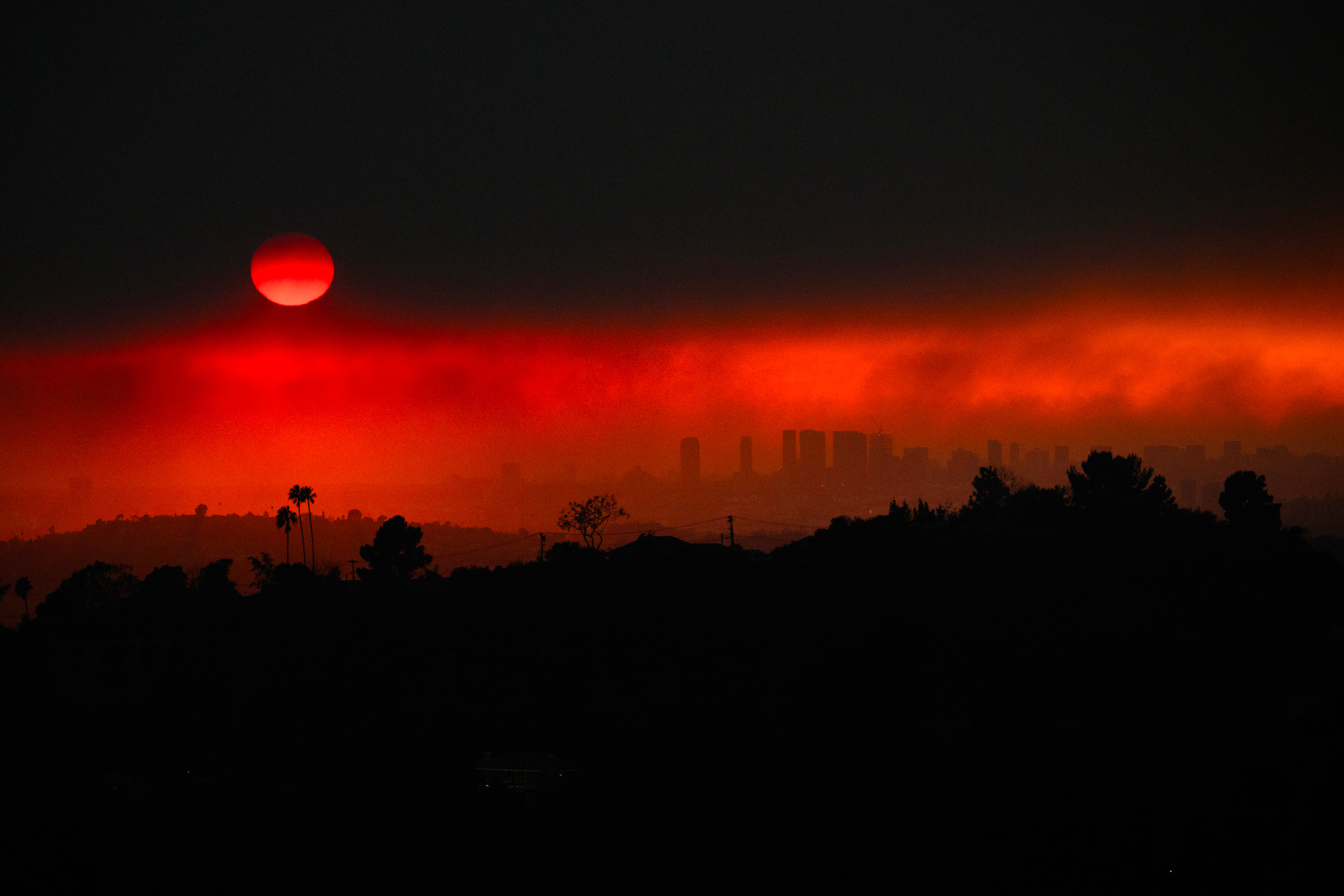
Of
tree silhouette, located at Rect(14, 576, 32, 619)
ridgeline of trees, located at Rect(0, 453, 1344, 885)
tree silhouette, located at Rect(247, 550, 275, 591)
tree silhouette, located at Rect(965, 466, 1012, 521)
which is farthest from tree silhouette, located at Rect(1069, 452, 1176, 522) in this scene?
tree silhouette, located at Rect(14, 576, 32, 619)

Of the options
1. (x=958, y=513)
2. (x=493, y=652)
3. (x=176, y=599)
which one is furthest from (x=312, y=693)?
(x=958, y=513)

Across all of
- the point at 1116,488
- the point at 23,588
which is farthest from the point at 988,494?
the point at 23,588

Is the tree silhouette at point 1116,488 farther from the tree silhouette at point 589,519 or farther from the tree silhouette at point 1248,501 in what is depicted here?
the tree silhouette at point 589,519

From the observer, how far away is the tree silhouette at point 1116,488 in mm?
98438

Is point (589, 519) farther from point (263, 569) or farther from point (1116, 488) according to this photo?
point (1116, 488)

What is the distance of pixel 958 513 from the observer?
4535 inches

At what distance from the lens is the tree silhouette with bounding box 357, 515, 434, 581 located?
102062mm

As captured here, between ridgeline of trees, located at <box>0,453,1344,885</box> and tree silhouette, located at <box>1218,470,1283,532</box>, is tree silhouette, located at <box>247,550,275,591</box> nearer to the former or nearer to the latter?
ridgeline of trees, located at <box>0,453,1344,885</box>

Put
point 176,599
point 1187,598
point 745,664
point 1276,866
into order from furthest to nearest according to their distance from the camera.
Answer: point 176,599
point 1187,598
point 745,664
point 1276,866

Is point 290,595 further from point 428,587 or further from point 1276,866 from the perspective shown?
point 1276,866

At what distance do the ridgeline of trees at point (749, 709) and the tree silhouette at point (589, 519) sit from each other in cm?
1998

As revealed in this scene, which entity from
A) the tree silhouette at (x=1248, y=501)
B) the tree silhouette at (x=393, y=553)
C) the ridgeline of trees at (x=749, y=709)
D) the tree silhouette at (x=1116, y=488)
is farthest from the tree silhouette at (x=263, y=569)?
the tree silhouette at (x=1248, y=501)

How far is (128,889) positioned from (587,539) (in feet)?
264

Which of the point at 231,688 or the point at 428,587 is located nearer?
the point at 231,688
